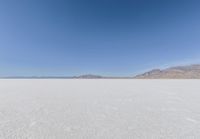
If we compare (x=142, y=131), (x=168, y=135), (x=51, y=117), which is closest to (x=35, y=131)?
(x=51, y=117)

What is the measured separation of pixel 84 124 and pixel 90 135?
45 centimetres

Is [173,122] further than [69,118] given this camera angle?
No

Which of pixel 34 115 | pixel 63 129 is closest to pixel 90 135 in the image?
pixel 63 129

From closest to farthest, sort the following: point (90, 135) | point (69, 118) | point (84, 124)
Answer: point (90, 135) < point (84, 124) < point (69, 118)

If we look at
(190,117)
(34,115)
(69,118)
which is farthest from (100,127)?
(190,117)

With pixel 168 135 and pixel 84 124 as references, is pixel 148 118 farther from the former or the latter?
pixel 84 124

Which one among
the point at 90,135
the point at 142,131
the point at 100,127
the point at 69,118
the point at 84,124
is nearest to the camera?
the point at 90,135

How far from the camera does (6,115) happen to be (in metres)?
2.80

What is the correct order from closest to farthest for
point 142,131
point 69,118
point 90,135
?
point 90,135 < point 142,131 < point 69,118

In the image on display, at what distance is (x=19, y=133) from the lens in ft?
6.46

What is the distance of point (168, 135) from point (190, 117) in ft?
3.72

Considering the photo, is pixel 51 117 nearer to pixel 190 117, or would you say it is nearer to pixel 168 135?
pixel 168 135

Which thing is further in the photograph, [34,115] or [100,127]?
[34,115]

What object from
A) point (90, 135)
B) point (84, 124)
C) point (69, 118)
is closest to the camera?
point (90, 135)
